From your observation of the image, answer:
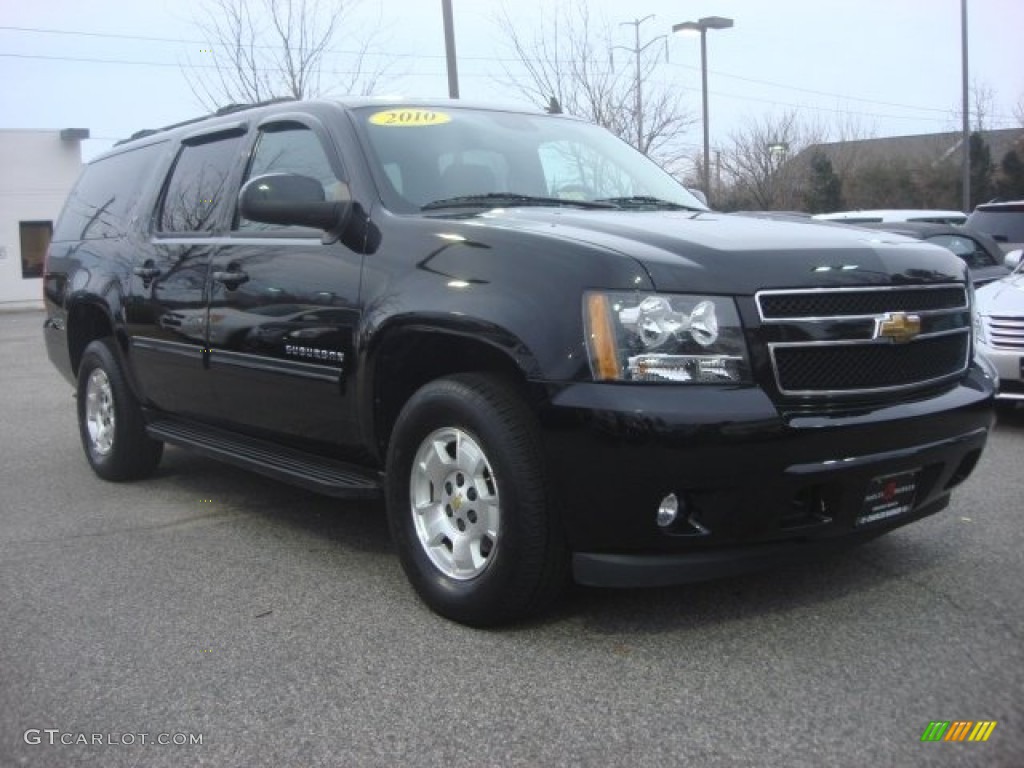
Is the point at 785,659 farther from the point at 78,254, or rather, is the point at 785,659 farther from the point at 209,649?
the point at 78,254

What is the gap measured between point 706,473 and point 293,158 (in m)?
2.54

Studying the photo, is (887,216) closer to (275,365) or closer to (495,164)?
(495,164)

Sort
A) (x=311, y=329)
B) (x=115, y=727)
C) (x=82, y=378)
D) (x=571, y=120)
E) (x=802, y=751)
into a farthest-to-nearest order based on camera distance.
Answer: (x=82, y=378) < (x=571, y=120) < (x=311, y=329) < (x=115, y=727) < (x=802, y=751)

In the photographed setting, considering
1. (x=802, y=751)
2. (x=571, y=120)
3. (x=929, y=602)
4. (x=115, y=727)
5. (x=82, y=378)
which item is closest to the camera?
(x=802, y=751)

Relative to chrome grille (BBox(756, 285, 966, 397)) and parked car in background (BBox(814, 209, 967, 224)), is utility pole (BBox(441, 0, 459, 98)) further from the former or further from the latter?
chrome grille (BBox(756, 285, 966, 397))

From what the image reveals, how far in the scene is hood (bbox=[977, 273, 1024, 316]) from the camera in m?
6.96

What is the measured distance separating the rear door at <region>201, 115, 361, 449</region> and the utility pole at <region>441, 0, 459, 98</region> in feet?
32.5

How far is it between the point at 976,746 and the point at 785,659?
0.65 meters

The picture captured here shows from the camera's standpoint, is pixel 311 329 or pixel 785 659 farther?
pixel 311 329

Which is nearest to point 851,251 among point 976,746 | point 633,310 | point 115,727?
point 633,310

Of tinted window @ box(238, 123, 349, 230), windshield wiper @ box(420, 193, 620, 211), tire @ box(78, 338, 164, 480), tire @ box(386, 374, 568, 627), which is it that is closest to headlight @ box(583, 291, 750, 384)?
tire @ box(386, 374, 568, 627)

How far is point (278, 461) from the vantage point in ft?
14.5

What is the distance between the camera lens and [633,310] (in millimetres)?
3072

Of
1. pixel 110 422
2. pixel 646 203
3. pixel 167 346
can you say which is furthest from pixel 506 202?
pixel 110 422
